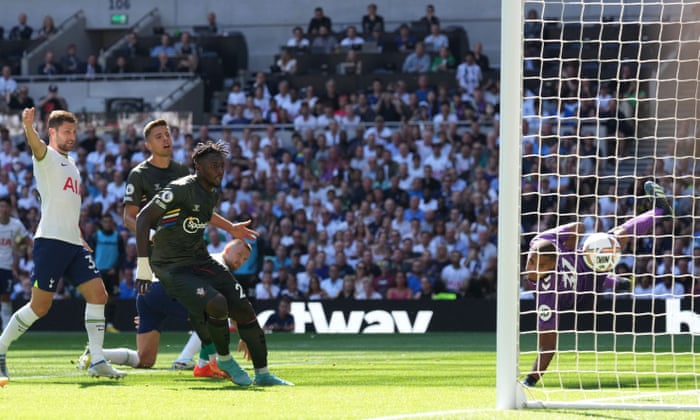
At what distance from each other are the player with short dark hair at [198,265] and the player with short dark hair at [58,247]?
2.66 feet

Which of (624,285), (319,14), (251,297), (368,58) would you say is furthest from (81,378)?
(319,14)

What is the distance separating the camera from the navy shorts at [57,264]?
32.1ft

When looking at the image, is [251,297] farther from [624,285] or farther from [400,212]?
[624,285]

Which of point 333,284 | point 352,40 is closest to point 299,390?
point 333,284

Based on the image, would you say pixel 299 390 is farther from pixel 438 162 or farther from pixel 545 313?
pixel 438 162

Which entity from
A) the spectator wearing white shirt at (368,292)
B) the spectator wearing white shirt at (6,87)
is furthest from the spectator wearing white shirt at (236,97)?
the spectator wearing white shirt at (368,292)

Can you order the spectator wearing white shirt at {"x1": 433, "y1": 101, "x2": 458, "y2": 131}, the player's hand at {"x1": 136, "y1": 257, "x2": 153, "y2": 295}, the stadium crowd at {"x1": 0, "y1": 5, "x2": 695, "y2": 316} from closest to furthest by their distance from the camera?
the player's hand at {"x1": 136, "y1": 257, "x2": 153, "y2": 295}
the stadium crowd at {"x1": 0, "y1": 5, "x2": 695, "y2": 316}
the spectator wearing white shirt at {"x1": 433, "y1": 101, "x2": 458, "y2": 131}

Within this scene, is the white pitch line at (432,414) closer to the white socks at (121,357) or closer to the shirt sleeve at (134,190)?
the shirt sleeve at (134,190)

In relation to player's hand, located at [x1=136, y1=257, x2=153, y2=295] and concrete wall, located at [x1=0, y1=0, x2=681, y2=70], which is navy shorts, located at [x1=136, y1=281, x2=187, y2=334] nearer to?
player's hand, located at [x1=136, y1=257, x2=153, y2=295]

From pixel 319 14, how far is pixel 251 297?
10243mm

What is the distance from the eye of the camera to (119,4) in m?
32.7

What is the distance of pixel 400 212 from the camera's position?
21.8 metres

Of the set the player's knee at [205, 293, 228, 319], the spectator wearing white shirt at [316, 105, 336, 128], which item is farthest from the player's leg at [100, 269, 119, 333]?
the player's knee at [205, 293, 228, 319]

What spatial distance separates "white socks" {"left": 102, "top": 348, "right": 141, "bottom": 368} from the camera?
10.7 metres
